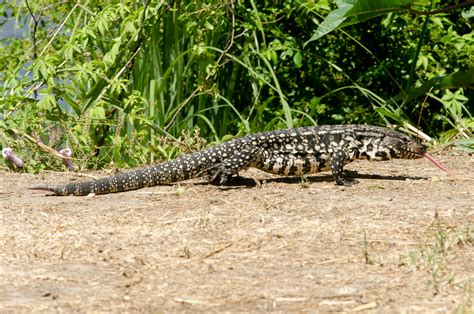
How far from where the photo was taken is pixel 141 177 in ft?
25.6

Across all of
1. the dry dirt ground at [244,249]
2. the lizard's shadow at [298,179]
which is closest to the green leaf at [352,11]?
the lizard's shadow at [298,179]

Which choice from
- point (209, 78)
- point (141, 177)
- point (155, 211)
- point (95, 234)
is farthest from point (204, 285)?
point (209, 78)

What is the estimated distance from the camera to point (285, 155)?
7.99 m

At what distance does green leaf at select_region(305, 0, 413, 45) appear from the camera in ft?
29.5

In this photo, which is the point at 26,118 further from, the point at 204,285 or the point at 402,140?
the point at 204,285

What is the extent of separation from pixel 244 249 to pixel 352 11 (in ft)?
13.5

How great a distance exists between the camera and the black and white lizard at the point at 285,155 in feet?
25.7

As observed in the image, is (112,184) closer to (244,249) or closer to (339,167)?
(339,167)

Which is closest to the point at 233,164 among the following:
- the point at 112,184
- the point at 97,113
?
the point at 112,184

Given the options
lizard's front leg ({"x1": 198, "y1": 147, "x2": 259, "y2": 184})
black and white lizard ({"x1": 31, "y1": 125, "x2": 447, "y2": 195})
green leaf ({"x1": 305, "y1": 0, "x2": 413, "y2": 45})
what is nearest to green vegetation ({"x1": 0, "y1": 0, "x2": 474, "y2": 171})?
green leaf ({"x1": 305, "y1": 0, "x2": 413, "y2": 45})

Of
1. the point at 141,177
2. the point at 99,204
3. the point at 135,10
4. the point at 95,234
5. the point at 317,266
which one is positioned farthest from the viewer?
the point at 135,10

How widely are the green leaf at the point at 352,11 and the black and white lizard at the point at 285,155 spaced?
130 cm

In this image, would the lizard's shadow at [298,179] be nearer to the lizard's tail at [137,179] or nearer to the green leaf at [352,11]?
the lizard's tail at [137,179]

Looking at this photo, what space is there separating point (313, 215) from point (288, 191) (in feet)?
3.59
